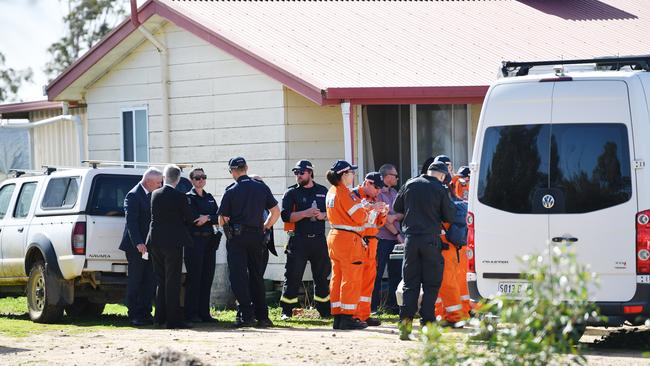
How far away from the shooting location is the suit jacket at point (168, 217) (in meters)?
14.1

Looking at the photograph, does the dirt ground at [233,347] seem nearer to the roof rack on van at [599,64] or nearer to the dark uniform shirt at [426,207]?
the dark uniform shirt at [426,207]

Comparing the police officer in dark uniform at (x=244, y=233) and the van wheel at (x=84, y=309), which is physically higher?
the police officer in dark uniform at (x=244, y=233)

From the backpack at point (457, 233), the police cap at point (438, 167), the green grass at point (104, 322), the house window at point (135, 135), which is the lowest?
the green grass at point (104, 322)

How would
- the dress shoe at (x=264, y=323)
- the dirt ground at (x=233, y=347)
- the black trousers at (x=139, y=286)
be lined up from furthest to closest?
1. the black trousers at (x=139, y=286)
2. the dress shoe at (x=264, y=323)
3. the dirt ground at (x=233, y=347)

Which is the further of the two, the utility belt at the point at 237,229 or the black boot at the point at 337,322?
the utility belt at the point at 237,229

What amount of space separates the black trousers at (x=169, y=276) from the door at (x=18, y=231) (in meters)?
2.29

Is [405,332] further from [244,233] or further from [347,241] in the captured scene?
[244,233]

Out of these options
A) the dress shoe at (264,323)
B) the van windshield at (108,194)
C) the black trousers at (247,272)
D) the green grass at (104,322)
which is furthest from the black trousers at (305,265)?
the van windshield at (108,194)

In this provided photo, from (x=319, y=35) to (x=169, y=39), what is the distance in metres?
2.38

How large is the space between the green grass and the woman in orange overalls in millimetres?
906

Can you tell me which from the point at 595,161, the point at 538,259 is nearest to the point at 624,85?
the point at 595,161

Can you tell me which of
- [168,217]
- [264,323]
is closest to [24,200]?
[168,217]

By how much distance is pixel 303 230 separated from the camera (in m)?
15.2

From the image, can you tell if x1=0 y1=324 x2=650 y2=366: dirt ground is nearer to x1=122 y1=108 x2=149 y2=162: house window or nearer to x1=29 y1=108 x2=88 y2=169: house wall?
x1=122 y1=108 x2=149 y2=162: house window
